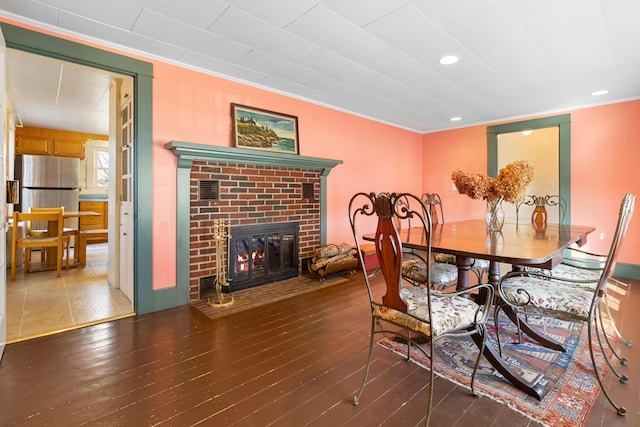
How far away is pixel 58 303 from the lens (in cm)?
303

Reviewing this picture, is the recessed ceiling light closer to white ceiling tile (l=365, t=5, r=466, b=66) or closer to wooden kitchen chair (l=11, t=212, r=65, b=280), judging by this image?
white ceiling tile (l=365, t=5, r=466, b=66)

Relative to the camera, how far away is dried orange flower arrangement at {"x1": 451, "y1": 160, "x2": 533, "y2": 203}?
7.54ft

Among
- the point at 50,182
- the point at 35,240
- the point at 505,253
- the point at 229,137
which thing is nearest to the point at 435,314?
the point at 505,253

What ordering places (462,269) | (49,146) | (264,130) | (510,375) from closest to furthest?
(510,375) < (462,269) < (264,130) < (49,146)

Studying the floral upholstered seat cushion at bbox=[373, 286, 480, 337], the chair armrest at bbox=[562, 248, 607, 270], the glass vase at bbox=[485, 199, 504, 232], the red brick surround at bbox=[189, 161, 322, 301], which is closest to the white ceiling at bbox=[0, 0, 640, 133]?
the red brick surround at bbox=[189, 161, 322, 301]

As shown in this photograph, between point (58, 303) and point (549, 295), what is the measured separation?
13.2 feet

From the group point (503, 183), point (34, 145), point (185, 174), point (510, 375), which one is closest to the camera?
point (510, 375)

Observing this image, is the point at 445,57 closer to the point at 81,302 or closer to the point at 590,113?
the point at 590,113

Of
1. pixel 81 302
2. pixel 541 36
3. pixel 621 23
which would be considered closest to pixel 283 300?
pixel 81 302

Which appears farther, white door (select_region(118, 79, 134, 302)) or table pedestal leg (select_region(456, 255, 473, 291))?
white door (select_region(118, 79, 134, 302))

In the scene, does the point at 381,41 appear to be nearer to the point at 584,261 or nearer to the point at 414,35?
the point at 414,35

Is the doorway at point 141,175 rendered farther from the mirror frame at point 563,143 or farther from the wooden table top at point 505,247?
the mirror frame at point 563,143

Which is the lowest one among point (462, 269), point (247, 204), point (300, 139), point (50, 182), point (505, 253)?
point (462, 269)

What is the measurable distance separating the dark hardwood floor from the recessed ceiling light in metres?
2.46
